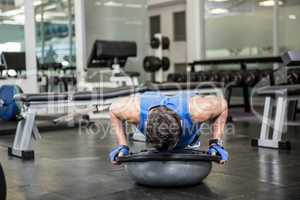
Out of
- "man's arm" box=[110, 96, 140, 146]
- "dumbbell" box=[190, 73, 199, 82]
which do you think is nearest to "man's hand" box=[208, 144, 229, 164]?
"man's arm" box=[110, 96, 140, 146]

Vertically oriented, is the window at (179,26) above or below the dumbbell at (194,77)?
above

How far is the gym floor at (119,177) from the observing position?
223 centimetres

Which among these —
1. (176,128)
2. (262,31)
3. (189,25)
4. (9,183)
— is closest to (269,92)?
(176,128)

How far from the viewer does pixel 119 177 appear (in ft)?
8.70

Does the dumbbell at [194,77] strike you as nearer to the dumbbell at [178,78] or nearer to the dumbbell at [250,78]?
the dumbbell at [178,78]

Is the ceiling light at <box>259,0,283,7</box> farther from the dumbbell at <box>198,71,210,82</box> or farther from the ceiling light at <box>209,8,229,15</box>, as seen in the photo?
the dumbbell at <box>198,71,210,82</box>

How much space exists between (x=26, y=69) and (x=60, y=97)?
3.00 metres

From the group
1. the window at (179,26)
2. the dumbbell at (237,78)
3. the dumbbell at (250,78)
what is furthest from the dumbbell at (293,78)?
the window at (179,26)

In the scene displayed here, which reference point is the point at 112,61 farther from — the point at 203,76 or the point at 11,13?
the point at 11,13

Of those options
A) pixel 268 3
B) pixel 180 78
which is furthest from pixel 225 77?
pixel 268 3

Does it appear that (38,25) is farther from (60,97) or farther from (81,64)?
(60,97)

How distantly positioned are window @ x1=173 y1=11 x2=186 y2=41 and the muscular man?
8.32 meters

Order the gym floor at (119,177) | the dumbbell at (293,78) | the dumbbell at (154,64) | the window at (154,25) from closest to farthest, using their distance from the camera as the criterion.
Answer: the gym floor at (119,177) → the dumbbell at (293,78) → the dumbbell at (154,64) → the window at (154,25)

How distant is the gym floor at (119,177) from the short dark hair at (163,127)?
27 cm
